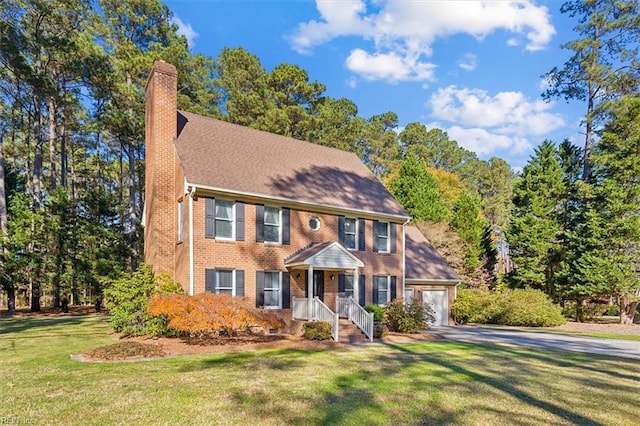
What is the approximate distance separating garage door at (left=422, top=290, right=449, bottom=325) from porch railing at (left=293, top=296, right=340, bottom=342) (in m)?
8.31

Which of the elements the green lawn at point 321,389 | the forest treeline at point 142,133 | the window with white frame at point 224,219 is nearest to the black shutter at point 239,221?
the window with white frame at point 224,219

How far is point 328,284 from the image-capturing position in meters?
17.5

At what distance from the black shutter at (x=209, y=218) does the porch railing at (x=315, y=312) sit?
422 centimetres

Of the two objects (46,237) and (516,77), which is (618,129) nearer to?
(516,77)

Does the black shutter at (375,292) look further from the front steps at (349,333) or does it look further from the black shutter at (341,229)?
the front steps at (349,333)

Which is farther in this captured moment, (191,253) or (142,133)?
(142,133)

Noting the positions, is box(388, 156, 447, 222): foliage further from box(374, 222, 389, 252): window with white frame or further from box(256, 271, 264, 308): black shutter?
box(256, 271, 264, 308): black shutter

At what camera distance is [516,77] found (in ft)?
72.3

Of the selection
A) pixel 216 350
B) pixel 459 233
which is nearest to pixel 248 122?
pixel 459 233

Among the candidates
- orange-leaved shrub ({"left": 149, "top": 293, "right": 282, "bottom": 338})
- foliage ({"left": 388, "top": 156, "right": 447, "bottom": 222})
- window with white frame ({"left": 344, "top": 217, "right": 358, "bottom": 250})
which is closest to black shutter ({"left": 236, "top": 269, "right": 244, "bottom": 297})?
orange-leaved shrub ({"left": 149, "top": 293, "right": 282, "bottom": 338})

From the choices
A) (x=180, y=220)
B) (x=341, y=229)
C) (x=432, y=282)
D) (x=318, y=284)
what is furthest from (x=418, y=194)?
(x=180, y=220)

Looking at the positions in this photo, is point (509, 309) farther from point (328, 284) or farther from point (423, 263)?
point (328, 284)

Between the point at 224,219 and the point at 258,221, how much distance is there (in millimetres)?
1329

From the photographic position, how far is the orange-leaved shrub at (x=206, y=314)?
11773mm
